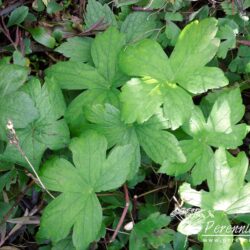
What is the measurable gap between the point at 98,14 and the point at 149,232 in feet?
3.24

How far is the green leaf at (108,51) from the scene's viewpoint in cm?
160

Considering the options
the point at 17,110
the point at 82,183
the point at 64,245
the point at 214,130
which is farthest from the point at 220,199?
the point at 17,110

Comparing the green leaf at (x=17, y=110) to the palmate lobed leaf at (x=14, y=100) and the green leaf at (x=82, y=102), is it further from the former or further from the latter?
the green leaf at (x=82, y=102)

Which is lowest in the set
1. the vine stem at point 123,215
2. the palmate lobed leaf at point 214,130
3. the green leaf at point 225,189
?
the vine stem at point 123,215

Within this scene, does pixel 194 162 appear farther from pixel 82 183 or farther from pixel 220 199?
pixel 82 183

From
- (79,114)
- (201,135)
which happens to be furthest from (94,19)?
(201,135)

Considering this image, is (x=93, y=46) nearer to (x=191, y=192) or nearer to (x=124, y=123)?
(x=124, y=123)

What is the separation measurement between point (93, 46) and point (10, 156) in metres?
0.57

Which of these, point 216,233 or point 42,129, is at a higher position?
point 42,129

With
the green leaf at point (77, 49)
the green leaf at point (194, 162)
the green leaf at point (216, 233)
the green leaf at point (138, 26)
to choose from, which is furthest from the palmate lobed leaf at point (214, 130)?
the green leaf at point (77, 49)

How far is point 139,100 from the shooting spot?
145 centimetres

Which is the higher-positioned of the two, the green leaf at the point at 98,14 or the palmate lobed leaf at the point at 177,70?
the green leaf at the point at 98,14

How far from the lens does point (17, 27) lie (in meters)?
1.81

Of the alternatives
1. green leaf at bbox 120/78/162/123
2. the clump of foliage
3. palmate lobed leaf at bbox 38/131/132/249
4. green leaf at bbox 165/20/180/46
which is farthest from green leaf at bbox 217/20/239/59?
palmate lobed leaf at bbox 38/131/132/249
